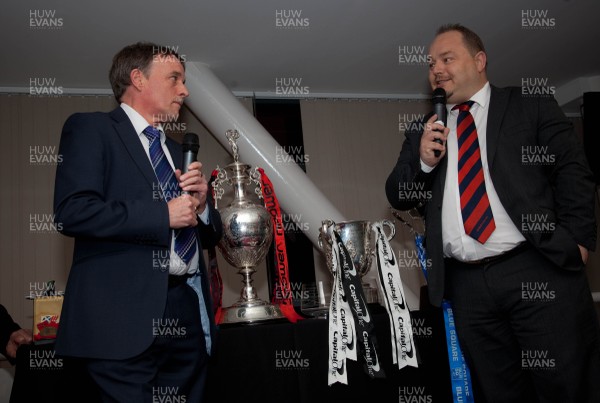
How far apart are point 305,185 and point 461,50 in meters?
2.04

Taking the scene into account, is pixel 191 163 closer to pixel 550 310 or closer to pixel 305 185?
pixel 550 310

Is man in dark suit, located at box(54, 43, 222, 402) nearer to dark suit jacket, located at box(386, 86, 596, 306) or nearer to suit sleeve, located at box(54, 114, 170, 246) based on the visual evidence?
suit sleeve, located at box(54, 114, 170, 246)

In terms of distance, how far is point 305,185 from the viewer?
3838mm

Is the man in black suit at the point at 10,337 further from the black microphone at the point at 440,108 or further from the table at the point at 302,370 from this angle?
the black microphone at the point at 440,108

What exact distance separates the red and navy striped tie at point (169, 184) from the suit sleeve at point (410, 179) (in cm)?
73

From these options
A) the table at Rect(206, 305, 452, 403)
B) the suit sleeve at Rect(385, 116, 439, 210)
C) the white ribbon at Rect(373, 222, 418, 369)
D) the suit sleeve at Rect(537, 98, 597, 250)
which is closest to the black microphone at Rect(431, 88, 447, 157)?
the suit sleeve at Rect(385, 116, 439, 210)

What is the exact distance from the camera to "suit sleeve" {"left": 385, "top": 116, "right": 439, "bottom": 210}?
1.79 m

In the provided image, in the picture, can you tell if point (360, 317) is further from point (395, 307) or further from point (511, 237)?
point (511, 237)

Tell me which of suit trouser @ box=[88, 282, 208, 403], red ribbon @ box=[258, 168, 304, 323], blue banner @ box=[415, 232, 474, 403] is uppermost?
red ribbon @ box=[258, 168, 304, 323]

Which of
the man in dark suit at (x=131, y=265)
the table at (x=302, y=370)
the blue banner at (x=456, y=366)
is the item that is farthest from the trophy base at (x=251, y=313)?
the blue banner at (x=456, y=366)

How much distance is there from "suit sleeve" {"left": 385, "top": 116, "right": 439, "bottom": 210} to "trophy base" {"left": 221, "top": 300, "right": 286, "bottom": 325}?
648 mm

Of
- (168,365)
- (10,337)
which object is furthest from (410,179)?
(10,337)

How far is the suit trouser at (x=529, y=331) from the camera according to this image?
4.92 ft

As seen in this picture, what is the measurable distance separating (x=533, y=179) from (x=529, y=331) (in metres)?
0.47
